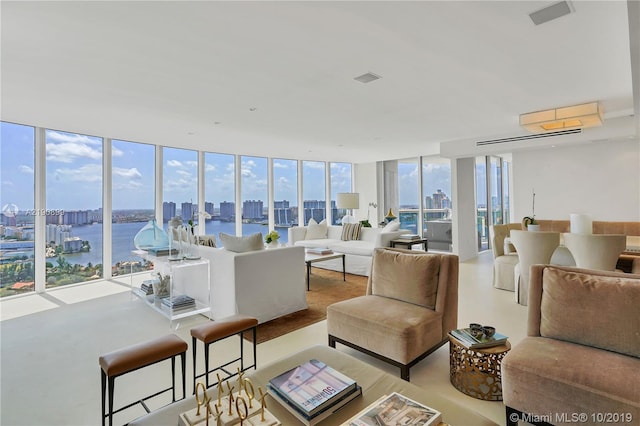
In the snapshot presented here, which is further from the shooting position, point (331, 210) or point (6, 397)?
point (331, 210)

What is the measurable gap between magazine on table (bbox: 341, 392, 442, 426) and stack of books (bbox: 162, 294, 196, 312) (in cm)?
290

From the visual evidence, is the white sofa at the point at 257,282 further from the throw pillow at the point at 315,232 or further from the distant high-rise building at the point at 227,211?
the distant high-rise building at the point at 227,211

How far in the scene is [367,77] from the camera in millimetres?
3311

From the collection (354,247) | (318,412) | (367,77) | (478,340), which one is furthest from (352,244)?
(318,412)

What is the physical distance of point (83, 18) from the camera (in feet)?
7.27

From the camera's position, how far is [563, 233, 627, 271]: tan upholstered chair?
321 cm

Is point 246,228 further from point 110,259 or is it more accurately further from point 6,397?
point 6,397

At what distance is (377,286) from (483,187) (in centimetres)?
649

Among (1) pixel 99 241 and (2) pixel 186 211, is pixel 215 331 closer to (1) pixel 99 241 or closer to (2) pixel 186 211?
(1) pixel 99 241

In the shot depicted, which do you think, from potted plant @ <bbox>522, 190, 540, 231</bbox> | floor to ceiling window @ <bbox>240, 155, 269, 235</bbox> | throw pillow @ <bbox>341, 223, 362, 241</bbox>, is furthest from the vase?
potted plant @ <bbox>522, 190, 540, 231</bbox>

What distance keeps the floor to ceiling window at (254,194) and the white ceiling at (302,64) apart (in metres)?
2.92

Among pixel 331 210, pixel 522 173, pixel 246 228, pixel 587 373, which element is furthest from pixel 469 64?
pixel 331 210

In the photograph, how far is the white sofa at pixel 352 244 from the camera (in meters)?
5.87

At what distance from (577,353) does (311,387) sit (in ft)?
4.86
